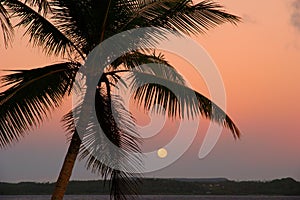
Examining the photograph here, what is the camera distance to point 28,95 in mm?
12383

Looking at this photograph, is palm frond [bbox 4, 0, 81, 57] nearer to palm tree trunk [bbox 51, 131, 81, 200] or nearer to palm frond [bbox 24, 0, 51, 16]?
palm frond [bbox 24, 0, 51, 16]

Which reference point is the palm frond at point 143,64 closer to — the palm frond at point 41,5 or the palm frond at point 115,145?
the palm frond at point 115,145

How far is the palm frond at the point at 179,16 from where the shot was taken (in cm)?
1241

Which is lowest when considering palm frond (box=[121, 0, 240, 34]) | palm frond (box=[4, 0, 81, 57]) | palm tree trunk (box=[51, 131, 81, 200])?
palm tree trunk (box=[51, 131, 81, 200])

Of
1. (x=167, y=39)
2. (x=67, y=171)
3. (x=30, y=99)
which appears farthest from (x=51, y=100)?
(x=167, y=39)

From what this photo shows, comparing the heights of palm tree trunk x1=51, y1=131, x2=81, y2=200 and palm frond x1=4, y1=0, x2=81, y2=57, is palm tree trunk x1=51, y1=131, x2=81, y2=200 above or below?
below

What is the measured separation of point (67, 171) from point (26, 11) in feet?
11.4

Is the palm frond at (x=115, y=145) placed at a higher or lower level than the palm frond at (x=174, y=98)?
lower

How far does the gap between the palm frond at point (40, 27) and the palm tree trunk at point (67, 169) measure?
189 cm

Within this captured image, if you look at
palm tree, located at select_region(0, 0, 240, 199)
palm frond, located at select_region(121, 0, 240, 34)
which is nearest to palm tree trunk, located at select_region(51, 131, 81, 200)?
palm tree, located at select_region(0, 0, 240, 199)

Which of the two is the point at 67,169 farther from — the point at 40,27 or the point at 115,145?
the point at 40,27

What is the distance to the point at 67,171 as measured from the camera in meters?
12.6

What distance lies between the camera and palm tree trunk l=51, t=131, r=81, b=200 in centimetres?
1258

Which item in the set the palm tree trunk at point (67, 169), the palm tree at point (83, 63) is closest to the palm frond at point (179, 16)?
the palm tree at point (83, 63)
